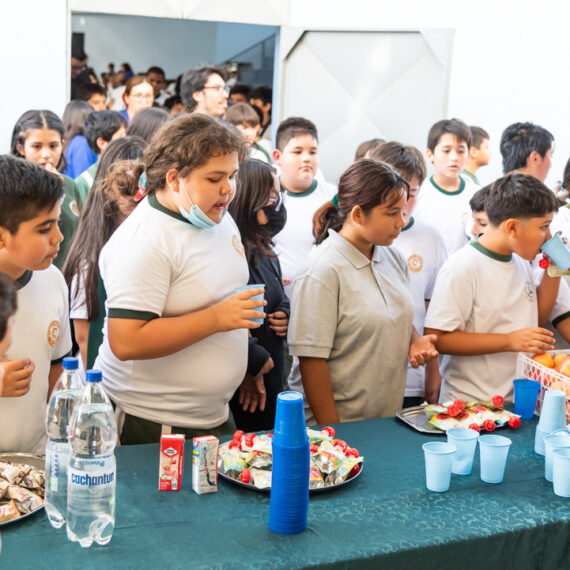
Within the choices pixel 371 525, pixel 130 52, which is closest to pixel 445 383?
pixel 371 525

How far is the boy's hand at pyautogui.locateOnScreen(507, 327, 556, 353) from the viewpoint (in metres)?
2.37

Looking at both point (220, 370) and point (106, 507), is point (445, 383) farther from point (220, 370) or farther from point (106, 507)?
point (106, 507)

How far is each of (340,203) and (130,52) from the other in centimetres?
785

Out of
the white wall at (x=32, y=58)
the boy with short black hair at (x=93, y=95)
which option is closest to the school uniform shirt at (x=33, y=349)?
the boy with short black hair at (x=93, y=95)

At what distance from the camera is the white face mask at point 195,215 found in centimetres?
194

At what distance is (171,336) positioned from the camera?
1858mm

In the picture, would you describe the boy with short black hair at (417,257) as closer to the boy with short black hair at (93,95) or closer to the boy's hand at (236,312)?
the boy's hand at (236,312)

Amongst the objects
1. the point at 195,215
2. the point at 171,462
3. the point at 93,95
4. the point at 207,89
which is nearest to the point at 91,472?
the point at 171,462

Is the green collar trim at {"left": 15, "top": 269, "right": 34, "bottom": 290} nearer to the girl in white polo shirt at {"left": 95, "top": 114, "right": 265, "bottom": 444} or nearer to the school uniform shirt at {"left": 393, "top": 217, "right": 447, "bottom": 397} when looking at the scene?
the girl in white polo shirt at {"left": 95, "top": 114, "right": 265, "bottom": 444}

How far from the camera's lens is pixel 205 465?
165 centimetres

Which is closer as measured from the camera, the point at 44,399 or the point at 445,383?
the point at 44,399

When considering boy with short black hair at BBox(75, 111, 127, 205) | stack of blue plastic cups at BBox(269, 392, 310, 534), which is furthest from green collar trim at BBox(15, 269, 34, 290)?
boy with short black hair at BBox(75, 111, 127, 205)

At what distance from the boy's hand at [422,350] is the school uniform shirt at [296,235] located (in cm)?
104

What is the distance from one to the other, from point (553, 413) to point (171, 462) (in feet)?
3.36
